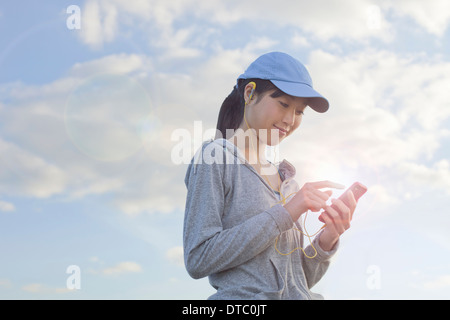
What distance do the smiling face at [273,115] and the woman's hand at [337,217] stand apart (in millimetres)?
634

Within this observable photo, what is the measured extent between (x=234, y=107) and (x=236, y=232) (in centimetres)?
117

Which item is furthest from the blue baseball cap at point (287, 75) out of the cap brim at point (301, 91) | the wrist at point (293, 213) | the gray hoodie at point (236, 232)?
the wrist at point (293, 213)

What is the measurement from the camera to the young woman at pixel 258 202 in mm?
3004

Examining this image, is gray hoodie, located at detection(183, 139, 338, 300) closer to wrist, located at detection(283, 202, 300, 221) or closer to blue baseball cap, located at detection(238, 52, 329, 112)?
wrist, located at detection(283, 202, 300, 221)

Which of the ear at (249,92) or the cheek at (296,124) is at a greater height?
the ear at (249,92)

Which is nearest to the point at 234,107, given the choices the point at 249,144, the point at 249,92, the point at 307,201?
the point at 249,92

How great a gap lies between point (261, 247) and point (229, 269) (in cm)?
27

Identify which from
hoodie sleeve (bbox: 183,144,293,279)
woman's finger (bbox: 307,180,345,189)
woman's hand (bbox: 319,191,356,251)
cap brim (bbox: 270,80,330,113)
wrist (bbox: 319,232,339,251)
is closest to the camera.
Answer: hoodie sleeve (bbox: 183,144,293,279)

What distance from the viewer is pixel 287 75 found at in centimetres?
359

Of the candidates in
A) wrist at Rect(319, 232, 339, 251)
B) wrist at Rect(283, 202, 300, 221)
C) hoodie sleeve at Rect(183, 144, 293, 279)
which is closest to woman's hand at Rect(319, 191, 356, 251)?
wrist at Rect(319, 232, 339, 251)

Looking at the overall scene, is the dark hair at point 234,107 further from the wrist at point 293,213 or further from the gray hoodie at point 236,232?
the wrist at point 293,213

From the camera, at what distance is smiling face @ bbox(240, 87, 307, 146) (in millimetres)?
3543

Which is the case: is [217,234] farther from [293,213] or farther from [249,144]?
[249,144]
